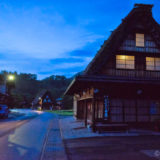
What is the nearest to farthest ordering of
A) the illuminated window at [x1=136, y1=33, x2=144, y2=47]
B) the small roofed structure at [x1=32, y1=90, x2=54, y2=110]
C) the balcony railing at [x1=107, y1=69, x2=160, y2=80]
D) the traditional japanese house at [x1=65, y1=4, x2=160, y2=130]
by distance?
the traditional japanese house at [x1=65, y1=4, x2=160, y2=130]
the balcony railing at [x1=107, y1=69, x2=160, y2=80]
the illuminated window at [x1=136, y1=33, x2=144, y2=47]
the small roofed structure at [x1=32, y1=90, x2=54, y2=110]

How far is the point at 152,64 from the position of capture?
49.6ft

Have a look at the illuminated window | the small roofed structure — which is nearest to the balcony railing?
the illuminated window

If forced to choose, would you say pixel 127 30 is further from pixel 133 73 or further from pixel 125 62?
pixel 133 73

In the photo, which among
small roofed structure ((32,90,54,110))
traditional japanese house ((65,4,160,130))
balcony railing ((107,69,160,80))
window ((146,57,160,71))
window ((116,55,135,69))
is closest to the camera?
traditional japanese house ((65,4,160,130))

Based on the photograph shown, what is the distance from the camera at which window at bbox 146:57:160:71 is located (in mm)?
15062

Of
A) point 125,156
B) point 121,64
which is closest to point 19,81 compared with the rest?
point 121,64

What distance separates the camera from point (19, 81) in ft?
338

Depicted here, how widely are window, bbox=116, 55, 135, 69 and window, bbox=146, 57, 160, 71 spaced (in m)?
1.47

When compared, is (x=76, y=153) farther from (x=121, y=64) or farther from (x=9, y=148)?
(x=121, y=64)

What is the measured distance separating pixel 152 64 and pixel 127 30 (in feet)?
12.7

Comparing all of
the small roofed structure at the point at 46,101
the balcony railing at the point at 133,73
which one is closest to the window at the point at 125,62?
the balcony railing at the point at 133,73

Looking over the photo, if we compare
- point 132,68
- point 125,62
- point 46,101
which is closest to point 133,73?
point 132,68

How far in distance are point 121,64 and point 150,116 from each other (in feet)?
17.1

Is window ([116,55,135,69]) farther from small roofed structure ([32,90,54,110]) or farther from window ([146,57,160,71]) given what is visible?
small roofed structure ([32,90,54,110])
